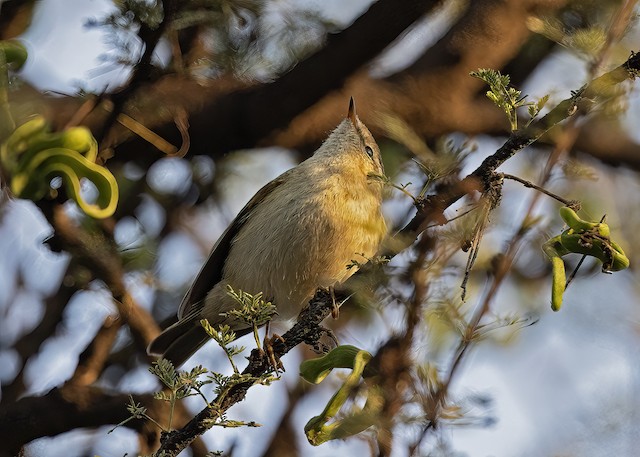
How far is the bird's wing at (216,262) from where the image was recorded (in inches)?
142

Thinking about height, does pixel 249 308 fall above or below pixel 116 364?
above

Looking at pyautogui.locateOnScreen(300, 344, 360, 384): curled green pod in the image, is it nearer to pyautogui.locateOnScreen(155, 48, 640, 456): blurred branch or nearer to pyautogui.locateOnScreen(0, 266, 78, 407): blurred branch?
pyautogui.locateOnScreen(155, 48, 640, 456): blurred branch

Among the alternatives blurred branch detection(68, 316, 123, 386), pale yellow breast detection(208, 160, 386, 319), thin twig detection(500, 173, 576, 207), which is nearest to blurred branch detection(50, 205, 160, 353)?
blurred branch detection(68, 316, 123, 386)

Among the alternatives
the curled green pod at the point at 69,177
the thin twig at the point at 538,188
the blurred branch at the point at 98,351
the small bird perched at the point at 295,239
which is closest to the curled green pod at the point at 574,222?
the thin twig at the point at 538,188

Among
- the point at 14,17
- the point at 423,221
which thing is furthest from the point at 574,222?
the point at 14,17

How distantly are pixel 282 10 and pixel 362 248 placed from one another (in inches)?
42.9

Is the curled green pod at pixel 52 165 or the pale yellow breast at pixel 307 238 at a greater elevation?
the curled green pod at pixel 52 165

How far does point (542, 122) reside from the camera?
1718mm

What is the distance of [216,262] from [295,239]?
515 millimetres

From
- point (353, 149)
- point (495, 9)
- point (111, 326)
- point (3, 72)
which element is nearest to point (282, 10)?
point (353, 149)

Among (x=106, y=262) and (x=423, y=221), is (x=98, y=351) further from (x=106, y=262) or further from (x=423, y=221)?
(x=423, y=221)

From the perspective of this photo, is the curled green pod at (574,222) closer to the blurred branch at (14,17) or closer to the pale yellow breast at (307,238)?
the pale yellow breast at (307,238)

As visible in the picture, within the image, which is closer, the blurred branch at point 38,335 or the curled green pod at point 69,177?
the curled green pod at point 69,177

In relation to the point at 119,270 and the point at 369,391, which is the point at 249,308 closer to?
the point at 369,391
